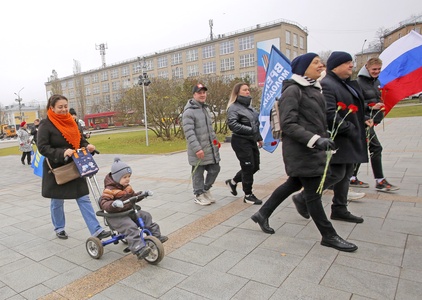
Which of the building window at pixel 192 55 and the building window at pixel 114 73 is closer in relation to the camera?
the building window at pixel 192 55

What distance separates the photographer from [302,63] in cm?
305

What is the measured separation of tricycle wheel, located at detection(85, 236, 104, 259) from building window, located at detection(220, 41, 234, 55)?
62.4 m

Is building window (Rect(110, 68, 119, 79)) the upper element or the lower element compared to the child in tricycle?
upper

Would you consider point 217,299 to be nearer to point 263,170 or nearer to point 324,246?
point 324,246

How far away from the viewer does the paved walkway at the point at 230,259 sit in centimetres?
249

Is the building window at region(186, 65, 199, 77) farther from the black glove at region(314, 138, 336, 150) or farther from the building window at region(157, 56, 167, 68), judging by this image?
the black glove at region(314, 138, 336, 150)

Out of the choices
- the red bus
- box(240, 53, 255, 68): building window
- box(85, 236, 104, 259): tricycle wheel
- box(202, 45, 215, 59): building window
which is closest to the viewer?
box(85, 236, 104, 259): tricycle wheel

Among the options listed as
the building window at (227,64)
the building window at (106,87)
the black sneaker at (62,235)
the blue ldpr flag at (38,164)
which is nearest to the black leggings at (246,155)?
the black sneaker at (62,235)

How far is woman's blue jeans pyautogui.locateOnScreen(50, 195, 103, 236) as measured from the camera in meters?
3.54

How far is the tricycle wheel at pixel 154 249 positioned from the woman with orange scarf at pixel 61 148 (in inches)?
24.3

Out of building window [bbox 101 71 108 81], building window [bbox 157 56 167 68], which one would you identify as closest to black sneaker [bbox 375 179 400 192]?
building window [bbox 157 56 167 68]

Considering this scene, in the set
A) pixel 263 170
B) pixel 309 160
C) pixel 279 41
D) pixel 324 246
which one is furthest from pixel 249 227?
pixel 279 41

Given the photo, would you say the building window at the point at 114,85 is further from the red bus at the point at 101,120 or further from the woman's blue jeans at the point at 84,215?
the woman's blue jeans at the point at 84,215

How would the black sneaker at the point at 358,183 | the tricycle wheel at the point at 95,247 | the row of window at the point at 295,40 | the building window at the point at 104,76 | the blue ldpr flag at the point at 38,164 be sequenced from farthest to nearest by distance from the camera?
the building window at the point at 104,76 < the row of window at the point at 295,40 < the black sneaker at the point at 358,183 < the blue ldpr flag at the point at 38,164 < the tricycle wheel at the point at 95,247
